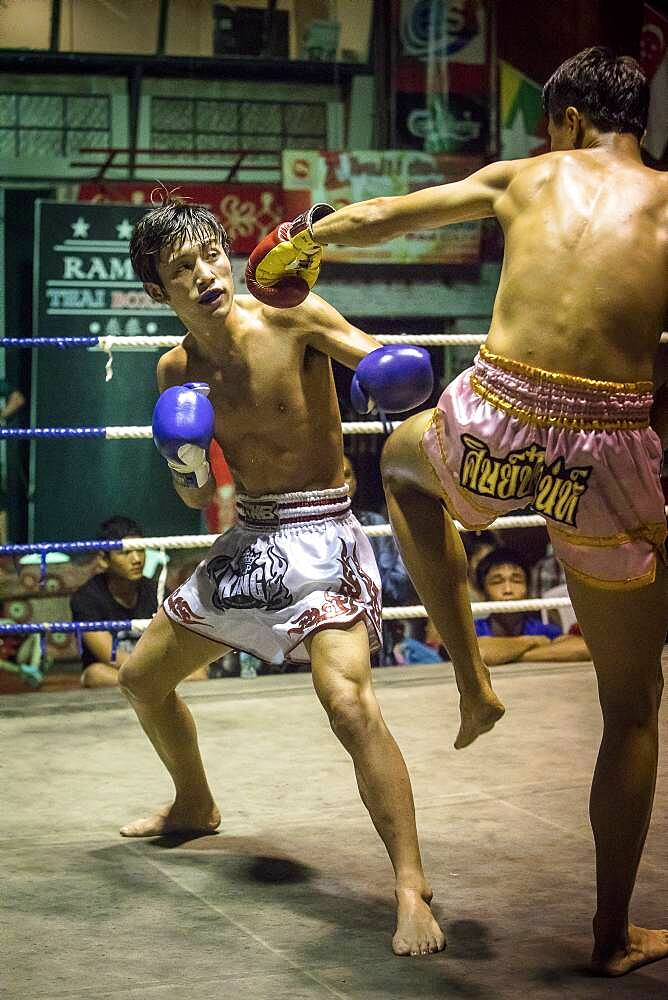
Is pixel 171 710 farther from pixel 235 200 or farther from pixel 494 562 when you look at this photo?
pixel 235 200

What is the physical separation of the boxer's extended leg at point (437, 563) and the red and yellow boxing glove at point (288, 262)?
1.01 feet

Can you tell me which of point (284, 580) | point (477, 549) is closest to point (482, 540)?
point (477, 549)

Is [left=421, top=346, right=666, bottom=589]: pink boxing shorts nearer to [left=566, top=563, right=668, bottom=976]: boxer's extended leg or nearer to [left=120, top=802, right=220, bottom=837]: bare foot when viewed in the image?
[left=566, top=563, right=668, bottom=976]: boxer's extended leg

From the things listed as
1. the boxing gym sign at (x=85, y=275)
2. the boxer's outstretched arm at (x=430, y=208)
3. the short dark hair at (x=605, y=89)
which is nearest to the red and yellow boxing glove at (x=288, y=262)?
the boxer's outstretched arm at (x=430, y=208)

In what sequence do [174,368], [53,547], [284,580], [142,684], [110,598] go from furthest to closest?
[110,598], [53,547], [174,368], [142,684], [284,580]

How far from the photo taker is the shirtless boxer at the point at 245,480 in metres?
2.29

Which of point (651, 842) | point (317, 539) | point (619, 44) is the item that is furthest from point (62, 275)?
point (651, 842)

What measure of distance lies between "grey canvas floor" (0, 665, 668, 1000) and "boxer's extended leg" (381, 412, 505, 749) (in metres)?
0.36

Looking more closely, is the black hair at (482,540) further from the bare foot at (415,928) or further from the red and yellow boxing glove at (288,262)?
the bare foot at (415,928)

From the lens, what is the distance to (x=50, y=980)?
6.11 feet

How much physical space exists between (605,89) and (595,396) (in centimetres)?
43

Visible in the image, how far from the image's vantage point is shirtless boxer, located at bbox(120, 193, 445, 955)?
229cm

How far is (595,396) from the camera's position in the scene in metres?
1.85

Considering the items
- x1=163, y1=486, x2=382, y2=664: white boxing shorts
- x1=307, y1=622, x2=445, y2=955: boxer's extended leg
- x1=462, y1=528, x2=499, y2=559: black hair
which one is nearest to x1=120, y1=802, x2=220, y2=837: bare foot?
x1=163, y1=486, x2=382, y2=664: white boxing shorts
